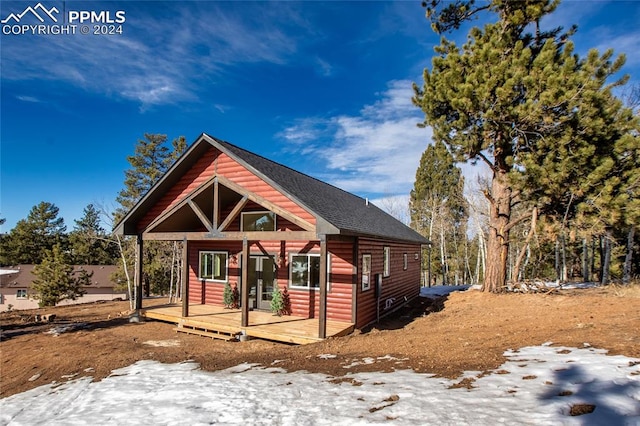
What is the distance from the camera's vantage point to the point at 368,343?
7730 millimetres

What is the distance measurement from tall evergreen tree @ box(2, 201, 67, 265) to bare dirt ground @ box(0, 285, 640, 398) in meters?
38.2

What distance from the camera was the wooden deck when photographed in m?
8.71

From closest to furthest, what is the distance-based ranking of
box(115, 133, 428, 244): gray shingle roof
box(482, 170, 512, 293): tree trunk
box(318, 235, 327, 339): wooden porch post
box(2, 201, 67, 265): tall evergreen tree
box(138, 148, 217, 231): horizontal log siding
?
1. box(318, 235, 327, 339): wooden porch post
2. box(115, 133, 428, 244): gray shingle roof
3. box(138, 148, 217, 231): horizontal log siding
4. box(482, 170, 512, 293): tree trunk
5. box(2, 201, 67, 265): tall evergreen tree

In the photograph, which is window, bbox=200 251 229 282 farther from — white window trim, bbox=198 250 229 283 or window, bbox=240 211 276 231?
window, bbox=240 211 276 231

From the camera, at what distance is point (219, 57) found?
46.4 ft

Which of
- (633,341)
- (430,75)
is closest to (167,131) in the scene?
(430,75)

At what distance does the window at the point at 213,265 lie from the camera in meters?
12.5

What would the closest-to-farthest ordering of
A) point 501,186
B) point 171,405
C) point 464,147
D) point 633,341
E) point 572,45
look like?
point 171,405 → point 633,341 → point 572,45 → point 464,147 → point 501,186

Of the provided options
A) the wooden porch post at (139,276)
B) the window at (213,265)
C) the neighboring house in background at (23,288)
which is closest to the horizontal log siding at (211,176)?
the wooden porch post at (139,276)

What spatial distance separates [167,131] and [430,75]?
1059 inches

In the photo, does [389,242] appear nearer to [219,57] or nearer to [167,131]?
[219,57]

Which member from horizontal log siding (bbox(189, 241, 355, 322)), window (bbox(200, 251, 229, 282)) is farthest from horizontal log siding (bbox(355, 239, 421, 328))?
window (bbox(200, 251, 229, 282))

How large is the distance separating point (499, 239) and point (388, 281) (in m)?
4.87

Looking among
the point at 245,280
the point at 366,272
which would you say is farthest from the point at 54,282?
the point at 366,272
